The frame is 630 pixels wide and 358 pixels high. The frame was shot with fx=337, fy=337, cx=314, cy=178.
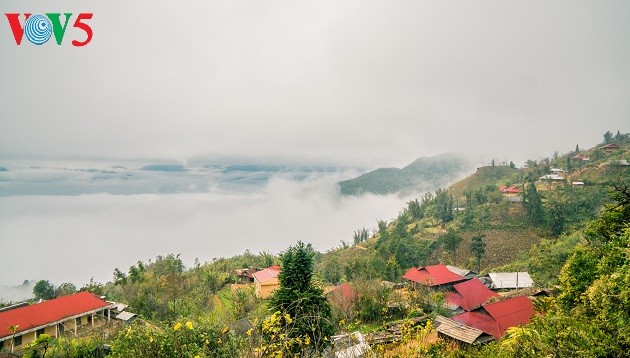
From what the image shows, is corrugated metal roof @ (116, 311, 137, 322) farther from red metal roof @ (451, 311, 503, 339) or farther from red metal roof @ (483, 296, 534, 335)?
red metal roof @ (483, 296, 534, 335)

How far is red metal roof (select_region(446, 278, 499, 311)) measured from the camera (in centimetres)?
2886

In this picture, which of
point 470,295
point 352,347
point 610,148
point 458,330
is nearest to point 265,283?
point 470,295

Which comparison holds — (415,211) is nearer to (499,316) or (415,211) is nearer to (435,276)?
(435,276)

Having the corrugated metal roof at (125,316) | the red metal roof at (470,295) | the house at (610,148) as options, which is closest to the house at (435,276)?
the red metal roof at (470,295)

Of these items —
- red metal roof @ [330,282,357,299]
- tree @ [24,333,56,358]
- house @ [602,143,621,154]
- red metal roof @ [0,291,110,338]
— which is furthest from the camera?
house @ [602,143,621,154]

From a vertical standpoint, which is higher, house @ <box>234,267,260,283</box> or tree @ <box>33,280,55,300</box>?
tree @ <box>33,280,55,300</box>

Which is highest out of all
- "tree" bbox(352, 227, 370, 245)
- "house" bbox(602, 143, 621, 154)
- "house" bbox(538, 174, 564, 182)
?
"house" bbox(602, 143, 621, 154)

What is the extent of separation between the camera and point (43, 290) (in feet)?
132

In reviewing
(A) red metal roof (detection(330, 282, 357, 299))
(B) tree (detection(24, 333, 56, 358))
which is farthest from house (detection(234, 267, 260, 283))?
(B) tree (detection(24, 333, 56, 358))

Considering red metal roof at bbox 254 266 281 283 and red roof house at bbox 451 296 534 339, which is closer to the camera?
red roof house at bbox 451 296 534 339

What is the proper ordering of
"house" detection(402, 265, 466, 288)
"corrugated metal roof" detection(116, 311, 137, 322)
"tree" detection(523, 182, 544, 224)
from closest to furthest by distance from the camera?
"corrugated metal roof" detection(116, 311, 137, 322), "house" detection(402, 265, 466, 288), "tree" detection(523, 182, 544, 224)

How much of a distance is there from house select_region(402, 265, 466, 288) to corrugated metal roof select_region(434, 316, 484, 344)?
15756 millimetres

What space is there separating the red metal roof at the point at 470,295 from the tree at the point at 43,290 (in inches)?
1759

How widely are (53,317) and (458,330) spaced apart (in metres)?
29.0
